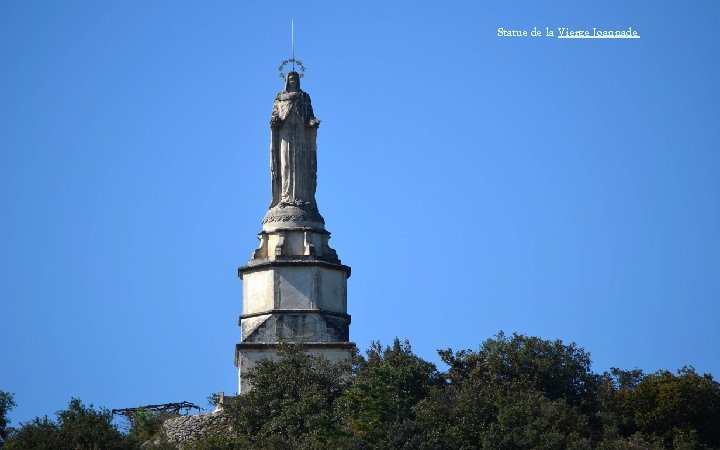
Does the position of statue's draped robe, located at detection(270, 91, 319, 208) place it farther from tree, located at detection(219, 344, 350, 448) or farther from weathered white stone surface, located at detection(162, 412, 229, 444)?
weathered white stone surface, located at detection(162, 412, 229, 444)

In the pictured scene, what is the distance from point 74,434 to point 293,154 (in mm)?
12094

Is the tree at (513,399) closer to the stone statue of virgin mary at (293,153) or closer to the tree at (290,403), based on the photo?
the tree at (290,403)

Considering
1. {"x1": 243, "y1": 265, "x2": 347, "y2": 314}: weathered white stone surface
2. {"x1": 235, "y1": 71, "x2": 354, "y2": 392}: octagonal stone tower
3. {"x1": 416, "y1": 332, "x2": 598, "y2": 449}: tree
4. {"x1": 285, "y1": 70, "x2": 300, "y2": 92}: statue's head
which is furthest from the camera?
{"x1": 285, "y1": 70, "x2": 300, "y2": 92}: statue's head

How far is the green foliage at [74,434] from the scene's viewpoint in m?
66.0

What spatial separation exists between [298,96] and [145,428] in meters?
11.7

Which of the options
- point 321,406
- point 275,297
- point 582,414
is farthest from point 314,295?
point 582,414

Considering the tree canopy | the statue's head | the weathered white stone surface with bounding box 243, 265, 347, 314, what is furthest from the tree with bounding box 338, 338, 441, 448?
the statue's head

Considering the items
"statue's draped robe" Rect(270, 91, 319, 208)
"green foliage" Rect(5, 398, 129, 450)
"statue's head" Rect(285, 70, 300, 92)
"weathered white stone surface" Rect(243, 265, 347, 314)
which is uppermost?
"statue's head" Rect(285, 70, 300, 92)

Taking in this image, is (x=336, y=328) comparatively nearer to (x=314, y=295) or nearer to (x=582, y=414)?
(x=314, y=295)

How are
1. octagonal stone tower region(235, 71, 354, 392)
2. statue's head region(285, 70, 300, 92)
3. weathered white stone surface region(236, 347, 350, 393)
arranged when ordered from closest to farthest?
1. weathered white stone surface region(236, 347, 350, 393)
2. octagonal stone tower region(235, 71, 354, 392)
3. statue's head region(285, 70, 300, 92)

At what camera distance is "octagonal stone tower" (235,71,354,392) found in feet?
232

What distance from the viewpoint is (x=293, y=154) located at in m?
72.6

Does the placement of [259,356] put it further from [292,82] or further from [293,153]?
[292,82]

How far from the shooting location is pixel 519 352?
2643 inches
